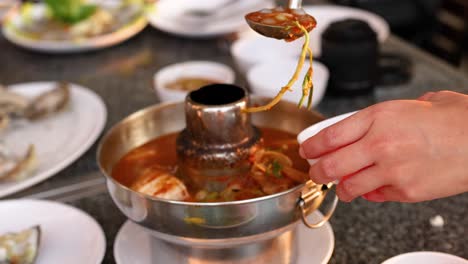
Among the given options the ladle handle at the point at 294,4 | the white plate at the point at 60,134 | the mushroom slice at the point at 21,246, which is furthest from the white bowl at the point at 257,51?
the mushroom slice at the point at 21,246

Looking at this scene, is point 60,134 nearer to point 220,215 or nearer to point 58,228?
point 58,228

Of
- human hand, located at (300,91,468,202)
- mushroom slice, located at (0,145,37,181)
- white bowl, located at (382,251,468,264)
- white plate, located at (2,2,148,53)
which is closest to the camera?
human hand, located at (300,91,468,202)

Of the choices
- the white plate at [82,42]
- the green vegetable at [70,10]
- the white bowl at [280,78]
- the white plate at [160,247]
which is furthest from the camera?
the green vegetable at [70,10]

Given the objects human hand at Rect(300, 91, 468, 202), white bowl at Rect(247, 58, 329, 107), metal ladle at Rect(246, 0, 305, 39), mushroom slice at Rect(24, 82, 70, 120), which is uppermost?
metal ladle at Rect(246, 0, 305, 39)

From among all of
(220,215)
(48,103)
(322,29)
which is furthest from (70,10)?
(220,215)

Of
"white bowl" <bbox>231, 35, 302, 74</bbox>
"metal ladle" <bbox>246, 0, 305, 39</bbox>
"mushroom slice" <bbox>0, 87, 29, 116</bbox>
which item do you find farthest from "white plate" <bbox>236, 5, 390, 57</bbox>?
"metal ladle" <bbox>246, 0, 305, 39</bbox>

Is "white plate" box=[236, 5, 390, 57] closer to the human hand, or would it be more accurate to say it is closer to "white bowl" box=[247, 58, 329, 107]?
"white bowl" box=[247, 58, 329, 107]

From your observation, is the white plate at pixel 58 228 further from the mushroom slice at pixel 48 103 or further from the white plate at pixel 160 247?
the mushroom slice at pixel 48 103
